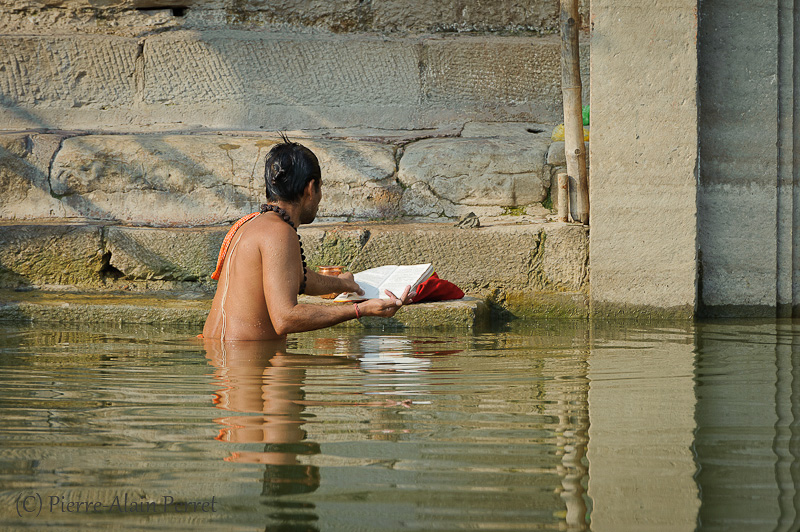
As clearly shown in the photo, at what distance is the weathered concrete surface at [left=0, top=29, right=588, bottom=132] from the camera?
23.2ft

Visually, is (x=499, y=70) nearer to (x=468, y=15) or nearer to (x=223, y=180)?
(x=468, y=15)

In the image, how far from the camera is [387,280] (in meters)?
4.41

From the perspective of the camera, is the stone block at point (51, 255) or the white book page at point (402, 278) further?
the stone block at point (51, 255)

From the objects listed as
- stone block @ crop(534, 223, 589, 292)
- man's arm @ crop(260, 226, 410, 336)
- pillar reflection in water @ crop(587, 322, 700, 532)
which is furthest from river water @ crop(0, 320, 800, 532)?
stone block @ crop(534, 223, 589, 292)

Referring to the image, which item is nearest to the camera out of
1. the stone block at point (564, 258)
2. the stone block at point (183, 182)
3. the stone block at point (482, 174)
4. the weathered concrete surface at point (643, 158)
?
the weathered concrete surface at point (643, 158)

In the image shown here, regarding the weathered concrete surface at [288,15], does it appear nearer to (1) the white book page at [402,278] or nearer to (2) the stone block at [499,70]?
(2) the stone block at [499,70]

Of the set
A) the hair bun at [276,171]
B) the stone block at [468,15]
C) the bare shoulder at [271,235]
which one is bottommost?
the bare shoulder at [271,235]

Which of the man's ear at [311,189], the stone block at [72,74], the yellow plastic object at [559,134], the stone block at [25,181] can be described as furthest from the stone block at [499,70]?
the man's ear at [311,189]

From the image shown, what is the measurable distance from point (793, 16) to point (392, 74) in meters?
2.95

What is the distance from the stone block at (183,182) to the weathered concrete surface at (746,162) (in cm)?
223

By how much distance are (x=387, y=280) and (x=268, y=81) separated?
3.25 metres

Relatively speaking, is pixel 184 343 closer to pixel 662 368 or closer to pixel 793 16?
pixel 662 368

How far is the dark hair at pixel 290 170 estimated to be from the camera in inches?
157

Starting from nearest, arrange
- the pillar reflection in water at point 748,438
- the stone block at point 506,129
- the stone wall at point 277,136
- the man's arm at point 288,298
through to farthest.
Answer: the pillar reflection in water at point 748,438, the man's arm at point 288,298, the stone wall at point 277,136, the stone block at point 506,129
